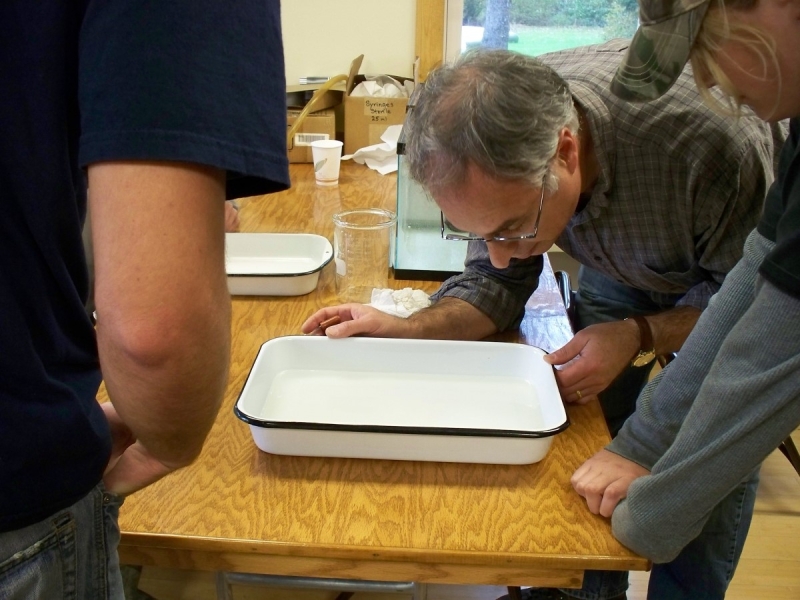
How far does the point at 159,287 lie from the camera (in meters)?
0.47

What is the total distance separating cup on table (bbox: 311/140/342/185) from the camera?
2.03 m

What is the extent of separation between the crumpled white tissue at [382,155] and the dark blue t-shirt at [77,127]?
1.73 meters

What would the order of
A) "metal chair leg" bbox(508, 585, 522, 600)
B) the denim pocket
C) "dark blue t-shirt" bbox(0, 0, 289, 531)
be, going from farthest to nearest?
"metal chair leg" bbox(508, 585, 522, 600), the denim pocket, "dark blue t-shirt" bbox(0, 0, 289, 531)

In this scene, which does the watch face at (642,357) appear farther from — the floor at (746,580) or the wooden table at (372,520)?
the floor at (746,580)

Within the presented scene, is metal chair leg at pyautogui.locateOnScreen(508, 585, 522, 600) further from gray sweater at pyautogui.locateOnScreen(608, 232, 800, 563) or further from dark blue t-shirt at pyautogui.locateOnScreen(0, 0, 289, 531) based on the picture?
dark blue t-shirt at pyautogui.locateOnScreen(0, 0, 289, 531)

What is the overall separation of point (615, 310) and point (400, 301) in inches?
23.3

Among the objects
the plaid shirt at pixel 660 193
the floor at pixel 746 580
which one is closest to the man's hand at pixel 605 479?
the plaid shirt at pixel 660 193

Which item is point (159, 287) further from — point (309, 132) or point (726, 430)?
point (309, 132)

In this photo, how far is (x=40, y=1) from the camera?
42cm

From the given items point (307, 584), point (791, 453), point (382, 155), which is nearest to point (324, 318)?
point (307, 584)

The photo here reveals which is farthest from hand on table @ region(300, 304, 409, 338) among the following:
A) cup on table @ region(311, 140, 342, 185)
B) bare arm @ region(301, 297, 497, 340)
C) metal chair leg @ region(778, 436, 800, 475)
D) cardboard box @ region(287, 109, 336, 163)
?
metal chair leg @ region(778, 436, 800, 475)

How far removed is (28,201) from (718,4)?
2.05 ft

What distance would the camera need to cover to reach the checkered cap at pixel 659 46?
0.66 metres

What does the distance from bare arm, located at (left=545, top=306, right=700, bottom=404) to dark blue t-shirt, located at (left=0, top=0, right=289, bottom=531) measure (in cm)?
66
